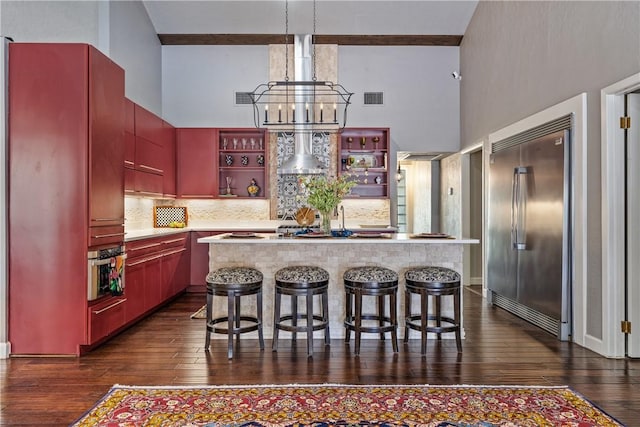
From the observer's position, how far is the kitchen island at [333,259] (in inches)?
164

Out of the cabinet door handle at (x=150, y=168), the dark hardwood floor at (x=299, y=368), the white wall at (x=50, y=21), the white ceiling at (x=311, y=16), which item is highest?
the white ceiling at (x=311, y=16)

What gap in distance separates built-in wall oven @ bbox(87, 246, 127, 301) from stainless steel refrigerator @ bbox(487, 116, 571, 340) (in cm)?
416

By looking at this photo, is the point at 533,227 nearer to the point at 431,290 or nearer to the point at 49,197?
the point at 431,290

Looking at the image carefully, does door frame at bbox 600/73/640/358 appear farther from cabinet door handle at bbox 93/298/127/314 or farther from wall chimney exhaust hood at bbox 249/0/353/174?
cabinet door handle at bbox 93/298/127/314

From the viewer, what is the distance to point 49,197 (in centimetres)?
364

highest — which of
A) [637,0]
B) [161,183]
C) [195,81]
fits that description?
[195,81]

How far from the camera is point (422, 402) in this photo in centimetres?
272

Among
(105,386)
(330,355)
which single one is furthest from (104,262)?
(330,355)

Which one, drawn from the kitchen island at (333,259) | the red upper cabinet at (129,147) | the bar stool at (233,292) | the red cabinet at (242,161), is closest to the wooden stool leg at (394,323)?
the kitchen island at (333,259)

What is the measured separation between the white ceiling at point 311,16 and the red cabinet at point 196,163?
1695mm

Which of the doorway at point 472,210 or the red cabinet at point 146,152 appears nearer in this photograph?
the red cabinet at point 146,152

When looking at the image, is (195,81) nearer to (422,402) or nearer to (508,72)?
(508,72)

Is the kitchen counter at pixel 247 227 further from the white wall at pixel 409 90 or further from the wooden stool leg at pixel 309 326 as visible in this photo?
the wooden stool leg at pixel 309 326

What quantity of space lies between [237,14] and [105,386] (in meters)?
5.70
